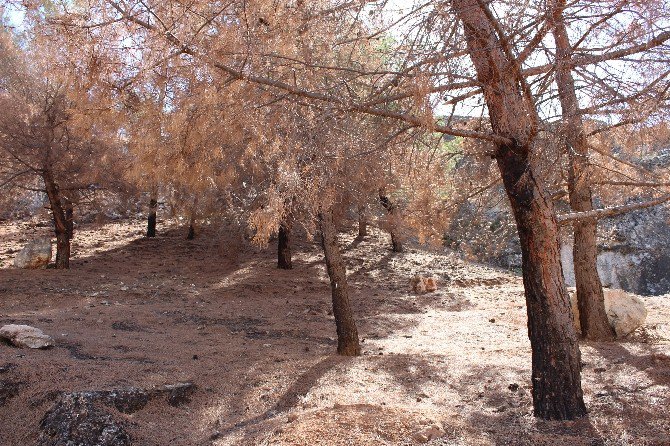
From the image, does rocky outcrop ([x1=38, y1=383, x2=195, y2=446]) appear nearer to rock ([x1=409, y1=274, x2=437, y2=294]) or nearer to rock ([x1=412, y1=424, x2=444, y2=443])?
rock ([x1=412, y1=424, x2=444, y2=443])

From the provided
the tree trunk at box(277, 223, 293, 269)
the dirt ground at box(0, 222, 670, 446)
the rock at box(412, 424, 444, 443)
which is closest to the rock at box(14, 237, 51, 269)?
the dirt ground at box(0, 222, 670, 446)

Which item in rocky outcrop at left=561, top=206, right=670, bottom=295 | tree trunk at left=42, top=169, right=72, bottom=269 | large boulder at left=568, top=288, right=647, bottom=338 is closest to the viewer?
large boulder at left=568, top=288, right=647, bottom=338

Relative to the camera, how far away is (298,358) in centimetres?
784

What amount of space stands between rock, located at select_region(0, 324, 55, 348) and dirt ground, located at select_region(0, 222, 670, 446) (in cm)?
17

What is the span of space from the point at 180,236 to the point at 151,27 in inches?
609

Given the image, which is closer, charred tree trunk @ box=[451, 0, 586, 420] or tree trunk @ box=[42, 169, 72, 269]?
charred tree trunk @ box=[451, 0, 586, 420]

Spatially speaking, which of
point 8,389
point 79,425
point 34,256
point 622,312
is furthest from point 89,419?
point 34,256

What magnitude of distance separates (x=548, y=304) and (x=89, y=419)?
364cm

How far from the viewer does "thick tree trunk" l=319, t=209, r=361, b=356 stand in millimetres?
8062

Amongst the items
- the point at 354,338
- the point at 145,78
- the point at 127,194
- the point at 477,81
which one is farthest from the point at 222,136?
the point at 127,194

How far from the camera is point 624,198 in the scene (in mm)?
9203

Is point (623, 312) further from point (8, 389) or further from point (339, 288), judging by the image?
point (8, 389)

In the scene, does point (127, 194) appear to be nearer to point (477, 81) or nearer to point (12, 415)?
point (12, 415)

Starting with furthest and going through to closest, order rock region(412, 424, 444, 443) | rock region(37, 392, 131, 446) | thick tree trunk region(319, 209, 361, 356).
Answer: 1. thick tree trunk region(319, 209, 361, 356)
2. rock region(37, 392, 131, 446)
3. rock region(412, 424, 444, 443)
